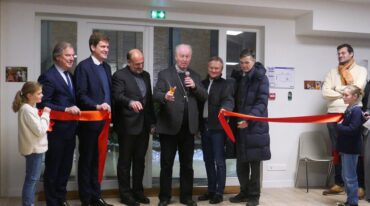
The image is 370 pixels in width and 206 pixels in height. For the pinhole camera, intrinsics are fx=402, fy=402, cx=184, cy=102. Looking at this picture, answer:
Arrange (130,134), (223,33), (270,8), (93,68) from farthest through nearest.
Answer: (223,33) < (270,8) < (130,134) < (93,68)

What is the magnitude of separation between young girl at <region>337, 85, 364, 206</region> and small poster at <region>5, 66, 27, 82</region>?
3.27m

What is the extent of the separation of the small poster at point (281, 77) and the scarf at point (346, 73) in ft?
2.02

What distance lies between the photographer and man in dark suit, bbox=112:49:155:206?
386 centimetres

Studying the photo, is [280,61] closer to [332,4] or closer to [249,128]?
[332,4]

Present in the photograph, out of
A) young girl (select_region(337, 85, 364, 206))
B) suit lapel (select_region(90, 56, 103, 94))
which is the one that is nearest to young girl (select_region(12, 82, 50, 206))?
suit lapel (select_region(90, 56, 103, 94))

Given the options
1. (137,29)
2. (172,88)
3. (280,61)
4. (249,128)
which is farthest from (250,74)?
(137,29)

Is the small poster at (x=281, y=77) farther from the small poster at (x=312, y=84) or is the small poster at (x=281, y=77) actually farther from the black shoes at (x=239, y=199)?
the black shoes at (x=239, y=199)

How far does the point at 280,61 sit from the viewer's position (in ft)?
16.4

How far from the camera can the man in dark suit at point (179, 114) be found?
3764mm

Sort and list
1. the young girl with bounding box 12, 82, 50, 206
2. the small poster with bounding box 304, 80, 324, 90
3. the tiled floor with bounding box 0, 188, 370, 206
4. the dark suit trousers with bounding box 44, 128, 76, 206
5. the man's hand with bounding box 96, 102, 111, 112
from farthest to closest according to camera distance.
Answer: the small poster with bounding box 304, 80, 324, 90 → the tiled floor with bounding box 0, 188, 370, 206 → the man's hand with bounding box 96, 102, 111, 112 → the dark suit trousers with bounding box 44, 128, 76, 206 → the young girl with bounding box 12, 82, 50, 206

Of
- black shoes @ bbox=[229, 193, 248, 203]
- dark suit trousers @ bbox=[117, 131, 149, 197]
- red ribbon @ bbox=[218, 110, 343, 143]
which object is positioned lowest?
black shoes @ bbox=[229, 193, 248, 203]

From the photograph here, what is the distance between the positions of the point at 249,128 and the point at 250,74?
537 mm

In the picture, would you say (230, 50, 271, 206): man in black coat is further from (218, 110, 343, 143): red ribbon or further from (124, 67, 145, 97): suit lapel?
(124, 67, 145, 97): suit lapel

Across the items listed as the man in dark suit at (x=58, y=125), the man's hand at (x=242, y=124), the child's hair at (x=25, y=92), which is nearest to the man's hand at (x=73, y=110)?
the man in dark suit at (x=58, y=125)
